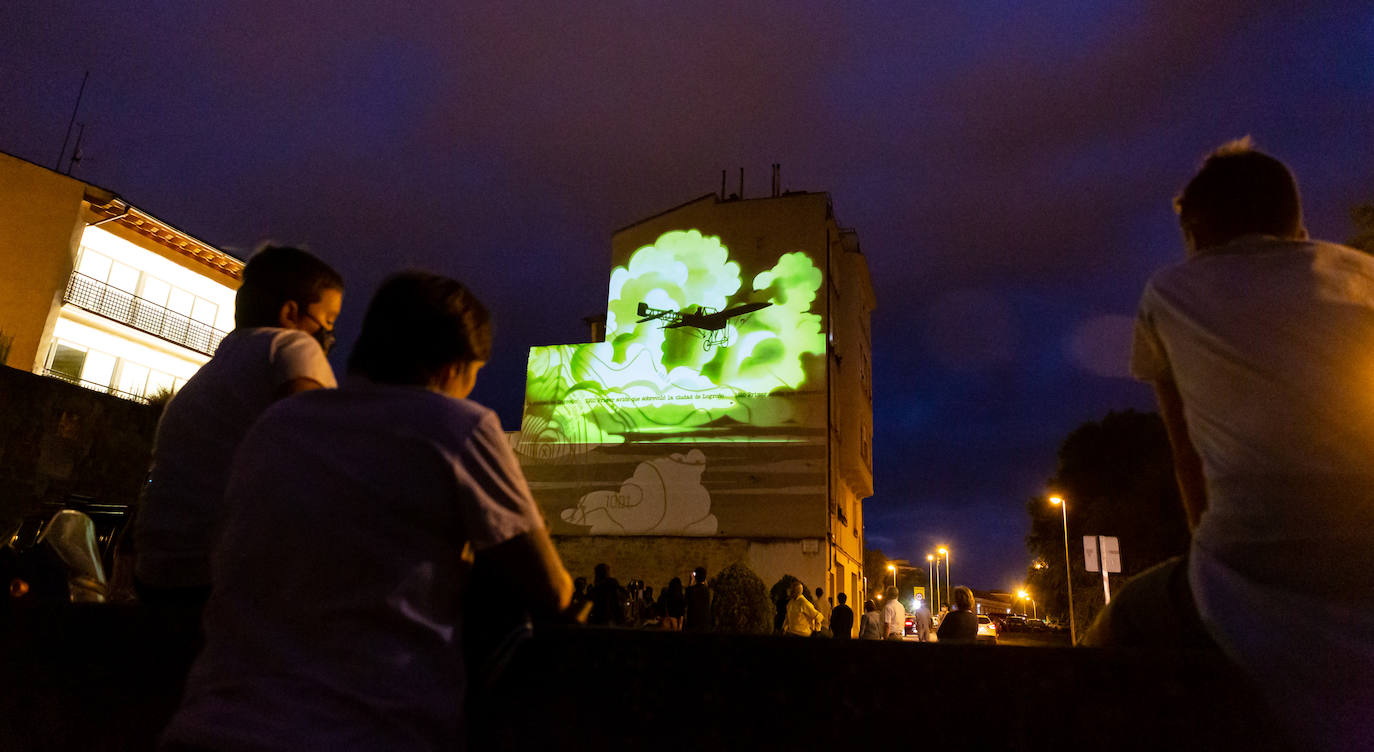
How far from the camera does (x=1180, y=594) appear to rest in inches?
58.1

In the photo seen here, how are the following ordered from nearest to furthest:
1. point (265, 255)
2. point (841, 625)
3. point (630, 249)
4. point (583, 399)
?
point (265, 255) < point (841, 625) < point (583, 399) < point (630, 249)

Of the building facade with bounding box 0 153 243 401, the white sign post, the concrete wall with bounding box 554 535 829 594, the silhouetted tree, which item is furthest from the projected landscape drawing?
the silhouetted tree

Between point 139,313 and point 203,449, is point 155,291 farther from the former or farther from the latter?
point 203,449

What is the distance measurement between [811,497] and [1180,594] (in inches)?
939

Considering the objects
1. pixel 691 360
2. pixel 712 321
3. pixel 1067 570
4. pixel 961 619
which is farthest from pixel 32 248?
pixel 1067 570

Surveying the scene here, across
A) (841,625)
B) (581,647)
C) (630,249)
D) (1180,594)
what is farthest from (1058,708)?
(630,249)

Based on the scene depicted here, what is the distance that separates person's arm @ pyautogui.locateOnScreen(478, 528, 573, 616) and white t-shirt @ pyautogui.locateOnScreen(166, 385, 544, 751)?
0.02 metres

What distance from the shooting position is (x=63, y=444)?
16.4 m

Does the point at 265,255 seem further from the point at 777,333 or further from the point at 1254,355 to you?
the point at 777,333

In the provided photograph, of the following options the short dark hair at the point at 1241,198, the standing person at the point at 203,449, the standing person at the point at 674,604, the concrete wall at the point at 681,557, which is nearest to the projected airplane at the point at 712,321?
the concrete wall at the point at 681,557

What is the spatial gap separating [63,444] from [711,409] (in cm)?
1796

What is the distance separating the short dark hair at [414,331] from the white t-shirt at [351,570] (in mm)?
121

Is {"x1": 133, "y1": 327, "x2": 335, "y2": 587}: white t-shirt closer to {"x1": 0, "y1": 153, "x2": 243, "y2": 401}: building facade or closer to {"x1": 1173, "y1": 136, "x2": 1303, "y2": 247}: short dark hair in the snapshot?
{"x1": 1173, "y1": 136, "x2": 1303, "y2": 247}: short dark hair

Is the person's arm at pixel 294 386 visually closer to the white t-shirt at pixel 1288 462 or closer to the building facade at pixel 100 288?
the white t-shirt at pixel 1288 462
